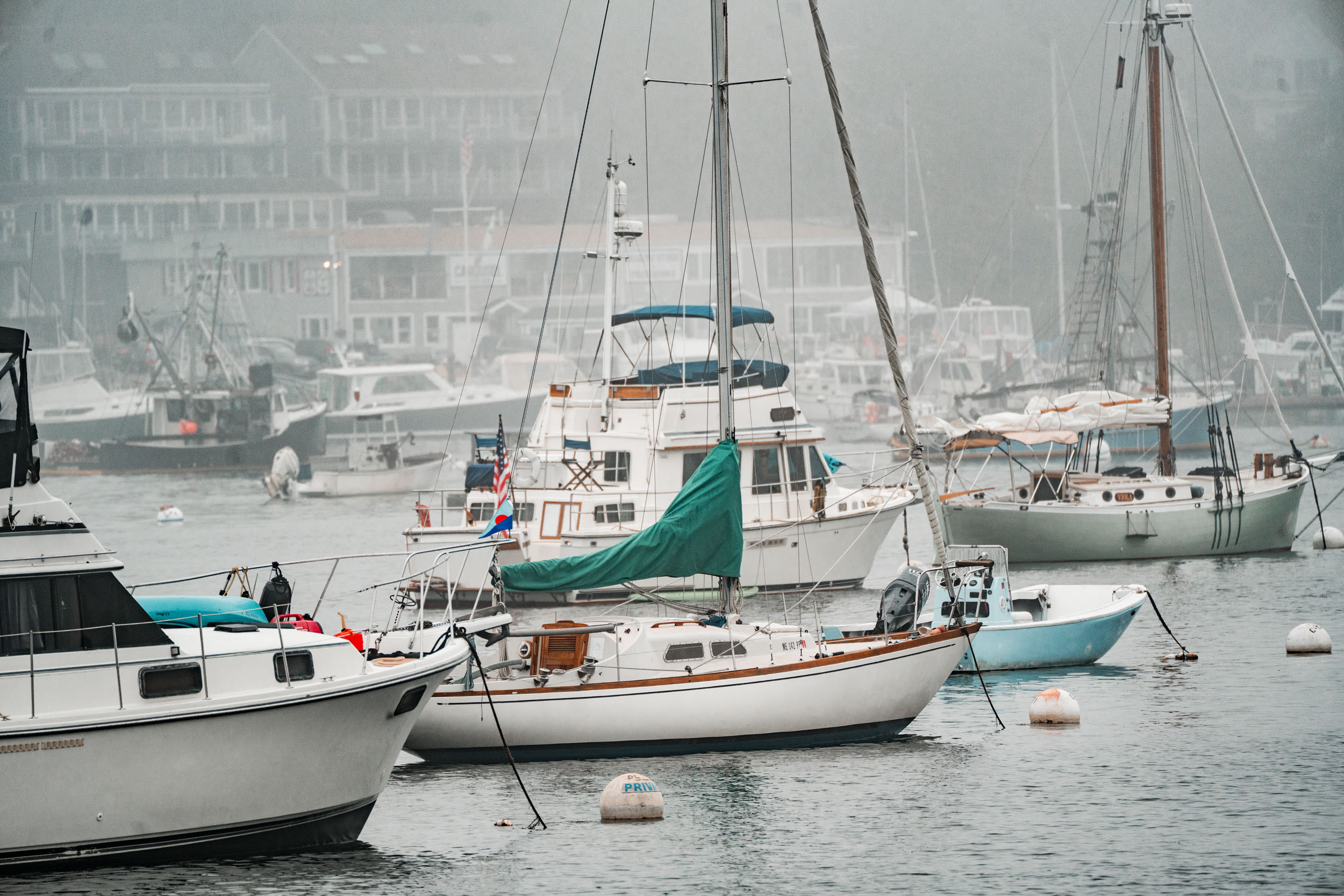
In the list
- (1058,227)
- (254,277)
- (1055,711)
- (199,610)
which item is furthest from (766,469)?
(254,277)

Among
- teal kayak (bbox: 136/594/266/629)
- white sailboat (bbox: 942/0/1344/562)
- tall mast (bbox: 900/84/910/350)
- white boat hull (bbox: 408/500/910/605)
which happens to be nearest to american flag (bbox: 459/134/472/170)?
tall mast (bbox: 900/84/910/350)

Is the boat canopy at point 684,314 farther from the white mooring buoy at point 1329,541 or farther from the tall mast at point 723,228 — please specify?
the white mooring buoy at point 1329,541

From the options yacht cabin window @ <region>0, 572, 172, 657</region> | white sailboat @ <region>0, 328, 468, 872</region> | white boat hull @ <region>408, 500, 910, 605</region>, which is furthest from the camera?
white boat hull @ <region>408, 500, 910, 605</region>

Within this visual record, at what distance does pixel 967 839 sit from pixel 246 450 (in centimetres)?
10244

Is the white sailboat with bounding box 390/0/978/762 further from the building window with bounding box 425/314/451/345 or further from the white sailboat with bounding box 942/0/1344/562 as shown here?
the building window with bounding box 425/314/451/345

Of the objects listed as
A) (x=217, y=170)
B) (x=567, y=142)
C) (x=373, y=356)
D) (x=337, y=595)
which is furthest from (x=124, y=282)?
(x=337, y=595)

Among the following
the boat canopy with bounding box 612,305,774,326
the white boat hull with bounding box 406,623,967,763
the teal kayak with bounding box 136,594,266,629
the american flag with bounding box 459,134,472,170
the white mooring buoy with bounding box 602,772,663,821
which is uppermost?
the american flag with bounding box 459,134,472,170

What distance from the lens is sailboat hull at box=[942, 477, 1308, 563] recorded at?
1715 inches

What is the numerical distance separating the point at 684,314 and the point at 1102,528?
44.4 feet

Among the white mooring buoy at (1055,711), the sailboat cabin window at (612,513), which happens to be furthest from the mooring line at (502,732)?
the sailboat cabin window at (612,513)

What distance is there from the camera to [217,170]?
187 metres

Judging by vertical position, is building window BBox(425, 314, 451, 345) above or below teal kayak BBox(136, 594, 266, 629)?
above

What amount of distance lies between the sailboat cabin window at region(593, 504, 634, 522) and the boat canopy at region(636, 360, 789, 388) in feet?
12.6

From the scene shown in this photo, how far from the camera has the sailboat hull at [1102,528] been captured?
43.6 metres
